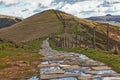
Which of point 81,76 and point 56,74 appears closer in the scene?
point 81,76

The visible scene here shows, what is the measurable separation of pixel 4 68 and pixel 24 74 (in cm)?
454

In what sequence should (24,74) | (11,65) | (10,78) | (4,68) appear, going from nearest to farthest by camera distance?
(10,78) → (24,74) → (4,68) → (11,65)

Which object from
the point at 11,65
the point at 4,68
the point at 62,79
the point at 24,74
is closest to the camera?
the point at 62,79

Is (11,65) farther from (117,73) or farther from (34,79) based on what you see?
(117,73)

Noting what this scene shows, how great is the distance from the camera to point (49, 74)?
21.5m

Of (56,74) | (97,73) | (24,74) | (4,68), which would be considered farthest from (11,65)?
(97,73)

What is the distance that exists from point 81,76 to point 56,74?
2.19 meters

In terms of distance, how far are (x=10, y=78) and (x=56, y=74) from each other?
3.09 metres

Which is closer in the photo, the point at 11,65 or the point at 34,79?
the point at 34,79

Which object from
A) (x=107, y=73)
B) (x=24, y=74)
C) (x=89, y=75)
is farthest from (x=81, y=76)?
(x=24, y=74)

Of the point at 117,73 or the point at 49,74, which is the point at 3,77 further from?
the point at 117,73

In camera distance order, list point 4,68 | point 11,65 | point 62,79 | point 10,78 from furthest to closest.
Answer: point 11,65 → point 4,68 → point 10,78 → point 62,79

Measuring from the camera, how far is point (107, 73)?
20797 mm

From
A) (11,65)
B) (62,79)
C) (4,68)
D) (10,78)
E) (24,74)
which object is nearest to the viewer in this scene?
(62,79)
